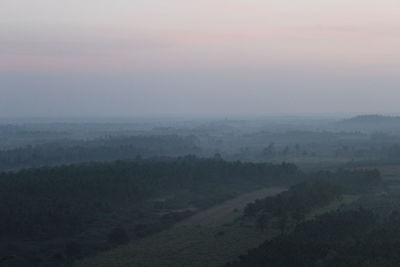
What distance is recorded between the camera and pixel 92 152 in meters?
107

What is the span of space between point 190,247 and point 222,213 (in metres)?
13.8

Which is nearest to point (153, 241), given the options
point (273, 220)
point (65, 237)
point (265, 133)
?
point (65, 237)

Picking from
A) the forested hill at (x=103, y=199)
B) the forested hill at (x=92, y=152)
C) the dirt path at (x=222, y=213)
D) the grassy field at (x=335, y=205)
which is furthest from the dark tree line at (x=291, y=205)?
the forested hill at (x=92, y=152)

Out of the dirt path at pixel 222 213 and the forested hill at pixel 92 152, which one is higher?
the forested hill at pixel 92 152

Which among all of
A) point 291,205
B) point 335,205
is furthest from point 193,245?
point 335,205

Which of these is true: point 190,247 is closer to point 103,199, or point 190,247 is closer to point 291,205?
point 291,205

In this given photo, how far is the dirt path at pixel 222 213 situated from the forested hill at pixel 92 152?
125ft

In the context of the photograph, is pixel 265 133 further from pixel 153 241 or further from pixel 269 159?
pixel 153 241

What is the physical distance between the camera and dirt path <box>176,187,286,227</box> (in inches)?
1890

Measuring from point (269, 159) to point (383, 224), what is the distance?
63.2 m

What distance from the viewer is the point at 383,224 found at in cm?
3806

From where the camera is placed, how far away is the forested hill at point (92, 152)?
9812 cm

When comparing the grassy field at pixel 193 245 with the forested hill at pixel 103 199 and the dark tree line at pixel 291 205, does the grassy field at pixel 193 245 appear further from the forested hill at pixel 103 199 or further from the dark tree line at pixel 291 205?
the forested hill at pixel 103 199

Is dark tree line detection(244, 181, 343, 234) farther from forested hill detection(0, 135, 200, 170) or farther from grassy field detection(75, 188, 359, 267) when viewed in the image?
forested hill detection(0, 135, 200, 170)
